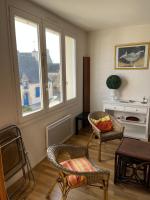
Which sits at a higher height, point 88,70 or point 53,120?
point 88,70

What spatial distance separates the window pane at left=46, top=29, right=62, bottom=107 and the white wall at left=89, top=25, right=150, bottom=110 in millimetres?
1198

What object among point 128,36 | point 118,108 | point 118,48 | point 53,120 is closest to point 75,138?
point 53,120

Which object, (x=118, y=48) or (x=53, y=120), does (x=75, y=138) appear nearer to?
(x=53, y=120)

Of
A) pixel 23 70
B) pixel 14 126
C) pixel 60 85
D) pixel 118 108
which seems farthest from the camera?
pixel 118 108

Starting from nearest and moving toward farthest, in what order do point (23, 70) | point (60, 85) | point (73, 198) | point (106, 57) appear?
point (73, 198) → point (23, 70) → point (60, 85) → point (106, 57)

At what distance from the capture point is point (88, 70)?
3.96 metres

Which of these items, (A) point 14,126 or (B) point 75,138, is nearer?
(A) point 14,126

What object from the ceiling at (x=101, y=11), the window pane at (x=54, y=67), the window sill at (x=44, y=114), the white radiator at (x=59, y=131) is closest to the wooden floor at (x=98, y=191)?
the white radiator at (x=59, y=131)

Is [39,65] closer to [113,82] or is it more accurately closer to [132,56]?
[113,82]

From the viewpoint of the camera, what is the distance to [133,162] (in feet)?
6.48

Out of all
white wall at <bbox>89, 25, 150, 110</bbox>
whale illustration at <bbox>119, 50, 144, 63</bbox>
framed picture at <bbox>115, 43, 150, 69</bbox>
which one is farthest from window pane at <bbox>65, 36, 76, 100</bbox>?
whale illustration at <bbox>119, 50, 144, 63</bbox>

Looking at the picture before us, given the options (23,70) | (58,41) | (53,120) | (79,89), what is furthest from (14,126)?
(79,89)

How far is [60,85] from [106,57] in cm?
138

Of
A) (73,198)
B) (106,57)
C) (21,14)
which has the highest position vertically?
(21,14)
